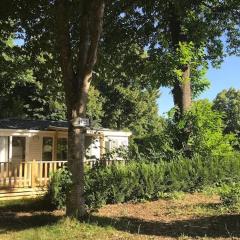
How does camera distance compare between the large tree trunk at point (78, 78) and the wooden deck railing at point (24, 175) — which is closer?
the large tree trunk at point (78, 78)

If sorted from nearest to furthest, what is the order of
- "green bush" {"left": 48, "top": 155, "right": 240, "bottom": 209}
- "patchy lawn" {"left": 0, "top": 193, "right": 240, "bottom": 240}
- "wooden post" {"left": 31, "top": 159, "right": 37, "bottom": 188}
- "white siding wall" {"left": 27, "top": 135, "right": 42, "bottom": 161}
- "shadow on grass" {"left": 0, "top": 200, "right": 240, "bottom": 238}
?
"shadow on grass" {"left": 0, "top": 200, "right": 240, "bottom": 238}
"patchy lawn" {"left": 0, "top": 193, "right": 240, "bottom": 240}
"green bush" {"left": 48, "top": 155, "right": 240, "bottom": 209}
"wooden post" {"left": 31, "top": 159, "right": 37, "bottom": 188}
"white siding wall" {"left": 27, "top": 135, "right": 42, "bottom": 161}

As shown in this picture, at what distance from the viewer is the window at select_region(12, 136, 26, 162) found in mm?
25406

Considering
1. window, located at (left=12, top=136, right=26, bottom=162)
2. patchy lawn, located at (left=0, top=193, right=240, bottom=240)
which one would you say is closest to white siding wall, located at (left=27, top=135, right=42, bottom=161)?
window, located at (left=12, top=136, right=26, bottom=162)

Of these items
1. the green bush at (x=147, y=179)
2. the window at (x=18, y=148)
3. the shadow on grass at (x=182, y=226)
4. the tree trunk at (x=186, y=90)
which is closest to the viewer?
the shadow on grass at (x=182, y=226)

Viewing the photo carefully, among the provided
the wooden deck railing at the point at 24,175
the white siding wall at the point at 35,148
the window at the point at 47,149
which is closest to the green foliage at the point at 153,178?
the wooden deck railing at the point at 24,175

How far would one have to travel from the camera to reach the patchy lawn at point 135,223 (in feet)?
30.8

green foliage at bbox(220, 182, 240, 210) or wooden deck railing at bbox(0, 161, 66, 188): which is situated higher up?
wooden deck railing at bbox(0, 161, 66, 188)

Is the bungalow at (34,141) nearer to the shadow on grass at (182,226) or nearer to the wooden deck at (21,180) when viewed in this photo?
the wooden deck at (21,180)

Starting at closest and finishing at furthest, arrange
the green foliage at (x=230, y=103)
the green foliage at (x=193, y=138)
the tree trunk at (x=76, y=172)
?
the tree trunk at (x=76, y=172) → the green foliage at (x=193, y=138) → the green foliage at (x=230, y=103)

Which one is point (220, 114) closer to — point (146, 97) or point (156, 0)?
point (156, 0)

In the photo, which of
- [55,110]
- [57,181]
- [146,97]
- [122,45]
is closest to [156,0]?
[122,45]

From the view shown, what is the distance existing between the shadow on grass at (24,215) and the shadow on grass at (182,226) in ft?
4.67

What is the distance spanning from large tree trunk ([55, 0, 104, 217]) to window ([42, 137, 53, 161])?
51.6ft

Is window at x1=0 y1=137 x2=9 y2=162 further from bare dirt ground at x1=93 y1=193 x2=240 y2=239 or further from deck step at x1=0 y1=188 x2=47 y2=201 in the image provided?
bare dirt ground at x1=93 y1=193 x2=240 y2=239
